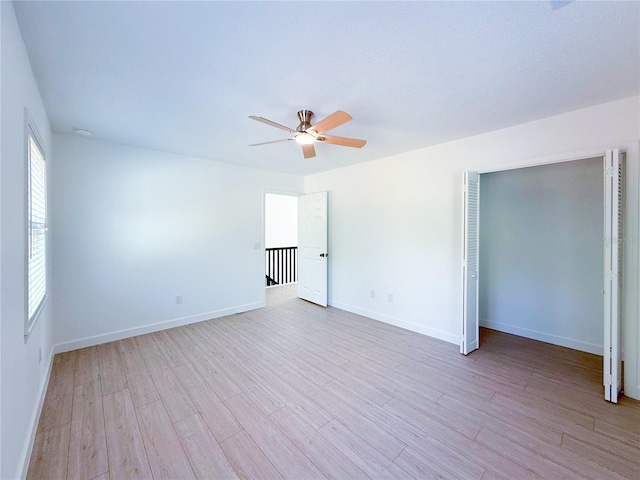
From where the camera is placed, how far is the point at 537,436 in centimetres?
181

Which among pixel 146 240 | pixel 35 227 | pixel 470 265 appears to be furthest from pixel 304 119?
pixel 146 240


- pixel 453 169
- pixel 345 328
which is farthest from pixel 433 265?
pixel 345 328

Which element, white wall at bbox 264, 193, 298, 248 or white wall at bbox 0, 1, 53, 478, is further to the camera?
white wall at bbox 264, 193, 298, 248

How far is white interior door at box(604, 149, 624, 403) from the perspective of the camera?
7.02ft

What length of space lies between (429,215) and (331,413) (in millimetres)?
2611

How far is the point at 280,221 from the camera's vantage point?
8.09m

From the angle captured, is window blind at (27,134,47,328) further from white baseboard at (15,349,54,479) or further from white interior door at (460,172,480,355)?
white interior door at (460,172,480,355)

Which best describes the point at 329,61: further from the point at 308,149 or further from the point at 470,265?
the point at 470,265

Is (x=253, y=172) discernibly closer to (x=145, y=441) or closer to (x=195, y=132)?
(x=195, y=132)

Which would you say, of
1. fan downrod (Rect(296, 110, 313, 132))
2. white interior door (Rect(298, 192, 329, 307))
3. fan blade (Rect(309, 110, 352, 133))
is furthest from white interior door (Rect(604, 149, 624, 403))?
white interior door (Rect(298, 192, 329, 307))

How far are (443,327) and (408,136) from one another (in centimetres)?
243

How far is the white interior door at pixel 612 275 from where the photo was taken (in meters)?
2.14

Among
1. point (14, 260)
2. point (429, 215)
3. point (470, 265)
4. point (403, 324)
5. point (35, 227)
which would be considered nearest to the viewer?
point (14, 260)

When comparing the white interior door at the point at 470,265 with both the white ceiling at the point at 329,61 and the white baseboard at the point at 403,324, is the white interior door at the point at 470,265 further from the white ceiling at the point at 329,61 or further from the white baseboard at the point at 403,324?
the white ceiling at the point at 329,61
